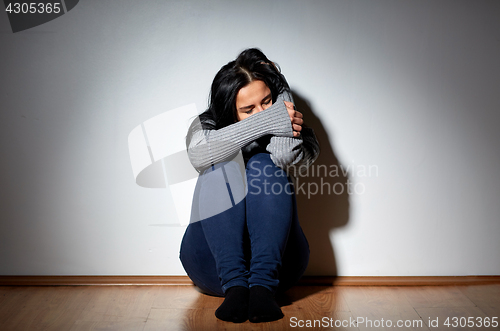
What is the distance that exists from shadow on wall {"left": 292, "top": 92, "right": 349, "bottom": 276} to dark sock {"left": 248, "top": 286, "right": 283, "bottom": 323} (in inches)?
16.3

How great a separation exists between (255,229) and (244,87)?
397mm

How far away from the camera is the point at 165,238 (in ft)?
4.39

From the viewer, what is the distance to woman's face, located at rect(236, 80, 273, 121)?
1.11 m

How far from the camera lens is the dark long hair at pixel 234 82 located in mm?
1124

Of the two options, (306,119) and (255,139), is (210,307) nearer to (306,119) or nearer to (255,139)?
(255,139)

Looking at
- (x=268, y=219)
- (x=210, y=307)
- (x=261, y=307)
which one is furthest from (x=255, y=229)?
(x=210, y=307)

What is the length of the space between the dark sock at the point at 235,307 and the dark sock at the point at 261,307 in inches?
0.7

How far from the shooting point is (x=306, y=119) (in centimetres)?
129

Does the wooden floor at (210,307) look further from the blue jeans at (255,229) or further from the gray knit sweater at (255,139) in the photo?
the gray knit sweater at (255,139)

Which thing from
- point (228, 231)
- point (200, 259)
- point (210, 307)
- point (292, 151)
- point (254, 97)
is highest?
point (254, 97)

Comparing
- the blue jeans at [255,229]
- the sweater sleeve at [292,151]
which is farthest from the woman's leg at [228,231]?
the sweater sleeve at [292,151]

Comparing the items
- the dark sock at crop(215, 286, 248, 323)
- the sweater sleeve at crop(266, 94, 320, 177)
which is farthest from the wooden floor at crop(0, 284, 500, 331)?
the sweater sleeve at crop(266, 94, 320, 177)

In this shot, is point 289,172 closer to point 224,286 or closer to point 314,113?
point 314,113

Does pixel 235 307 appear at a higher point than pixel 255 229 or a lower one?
lower
